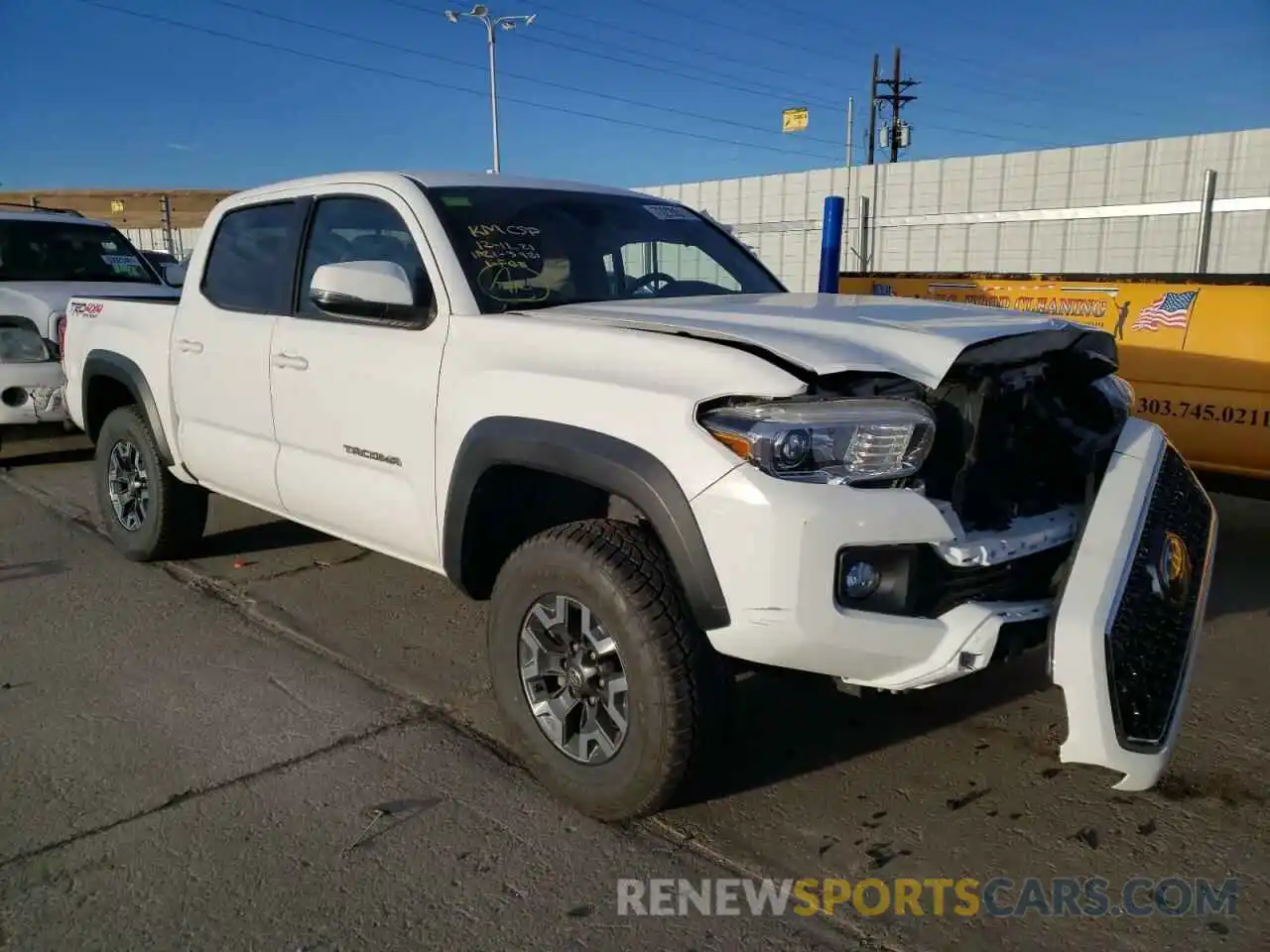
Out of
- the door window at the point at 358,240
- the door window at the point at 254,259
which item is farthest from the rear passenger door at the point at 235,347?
the door window at the point at 358,240

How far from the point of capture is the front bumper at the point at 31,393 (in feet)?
24.3

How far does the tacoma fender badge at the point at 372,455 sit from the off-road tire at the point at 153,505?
1800 mm

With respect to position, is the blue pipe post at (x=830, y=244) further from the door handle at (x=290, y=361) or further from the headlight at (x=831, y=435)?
the headlight at (x=831, y=435)

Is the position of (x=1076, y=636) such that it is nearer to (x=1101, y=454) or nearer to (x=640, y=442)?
(x=1101, y=454)

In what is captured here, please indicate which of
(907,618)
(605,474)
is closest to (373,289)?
(605,474)

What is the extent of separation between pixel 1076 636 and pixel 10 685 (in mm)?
3722

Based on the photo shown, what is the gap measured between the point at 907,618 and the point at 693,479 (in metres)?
0.63

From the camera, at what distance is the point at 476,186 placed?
395 cm

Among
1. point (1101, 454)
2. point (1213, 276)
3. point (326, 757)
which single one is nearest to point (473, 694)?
point (326, 757)

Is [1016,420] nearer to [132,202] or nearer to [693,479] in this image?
[693,479]

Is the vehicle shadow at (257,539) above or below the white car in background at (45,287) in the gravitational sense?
below

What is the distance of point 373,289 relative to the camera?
3381 mm

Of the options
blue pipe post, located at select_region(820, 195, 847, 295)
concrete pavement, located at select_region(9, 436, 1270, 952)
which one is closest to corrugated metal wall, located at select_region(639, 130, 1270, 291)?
blue pipe post, located at select_region(820, 195, 847, 295)

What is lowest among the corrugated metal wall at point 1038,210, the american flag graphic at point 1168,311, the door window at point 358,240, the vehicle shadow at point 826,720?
the vehicle shadow at point 826,720
